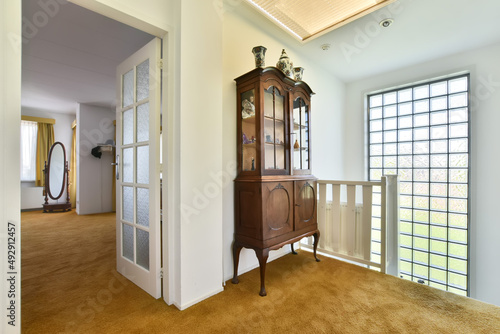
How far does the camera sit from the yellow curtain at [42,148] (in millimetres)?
5574

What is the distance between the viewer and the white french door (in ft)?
5.81

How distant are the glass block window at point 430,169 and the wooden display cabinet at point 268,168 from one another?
79.7 inches

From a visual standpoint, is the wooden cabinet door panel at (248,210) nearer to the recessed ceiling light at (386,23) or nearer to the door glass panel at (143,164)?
the door glass panel at (143,164)

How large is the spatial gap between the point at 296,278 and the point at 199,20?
7.76 ft

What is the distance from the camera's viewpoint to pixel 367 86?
12.5 ft

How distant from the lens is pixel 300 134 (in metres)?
2.39

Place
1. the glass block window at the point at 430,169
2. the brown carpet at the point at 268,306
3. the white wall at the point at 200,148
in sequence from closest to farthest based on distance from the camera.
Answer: the brown carpet at the point at 268,306 < the white wall at the point at 200,148 < the glass block window at the point at 430,169

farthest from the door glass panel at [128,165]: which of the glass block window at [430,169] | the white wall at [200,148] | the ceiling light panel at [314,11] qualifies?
the glass block window at [430,169]

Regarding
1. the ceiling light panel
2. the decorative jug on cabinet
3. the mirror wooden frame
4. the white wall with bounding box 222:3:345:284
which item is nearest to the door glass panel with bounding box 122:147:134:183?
the white wall with bounding box 222:3:345:284

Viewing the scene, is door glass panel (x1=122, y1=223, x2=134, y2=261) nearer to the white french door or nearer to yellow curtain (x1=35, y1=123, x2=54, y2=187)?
the white french door

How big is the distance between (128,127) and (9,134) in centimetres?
99

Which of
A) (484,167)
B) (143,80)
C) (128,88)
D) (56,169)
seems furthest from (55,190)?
(484,167)

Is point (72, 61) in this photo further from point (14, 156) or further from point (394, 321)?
point (394, 321)

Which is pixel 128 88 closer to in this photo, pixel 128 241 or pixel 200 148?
pixel 200 148
